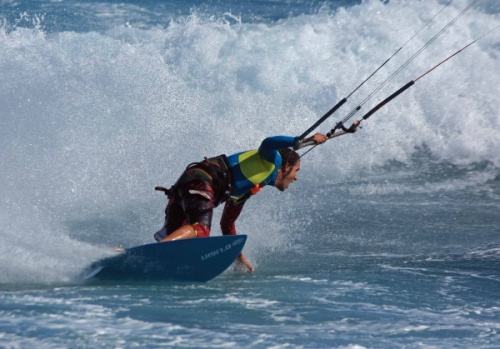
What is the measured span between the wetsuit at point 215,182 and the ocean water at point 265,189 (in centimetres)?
57

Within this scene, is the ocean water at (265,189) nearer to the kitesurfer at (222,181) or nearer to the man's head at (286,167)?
the kitesurfer at (222,181)

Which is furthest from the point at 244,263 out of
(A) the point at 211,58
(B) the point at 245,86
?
(A) the point at 211,58

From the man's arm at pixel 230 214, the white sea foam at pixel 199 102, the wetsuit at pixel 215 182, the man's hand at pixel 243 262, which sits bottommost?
the man's hand at pixel 243 262

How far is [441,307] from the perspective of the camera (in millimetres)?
5680

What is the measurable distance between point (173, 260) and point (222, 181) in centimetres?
79

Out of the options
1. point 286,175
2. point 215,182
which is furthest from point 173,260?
point 286,175

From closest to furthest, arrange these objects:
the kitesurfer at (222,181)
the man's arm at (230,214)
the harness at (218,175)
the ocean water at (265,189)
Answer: the ocean water at (265,189), the kitesurfer at (222,181), the harness at (218,175), the man's arm at (230,214)

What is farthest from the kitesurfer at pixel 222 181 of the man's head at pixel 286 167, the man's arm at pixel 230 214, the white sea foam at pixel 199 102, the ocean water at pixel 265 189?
the white sea foam at pixel 199 102

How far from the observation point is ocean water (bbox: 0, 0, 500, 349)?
17.2ft

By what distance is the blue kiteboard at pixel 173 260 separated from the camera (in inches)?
248

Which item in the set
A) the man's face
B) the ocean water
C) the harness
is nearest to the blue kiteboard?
the ocean water

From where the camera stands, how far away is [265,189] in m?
11.2

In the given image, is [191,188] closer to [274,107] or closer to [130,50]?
[274,107]

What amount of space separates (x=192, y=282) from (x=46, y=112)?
7002 millimetres
